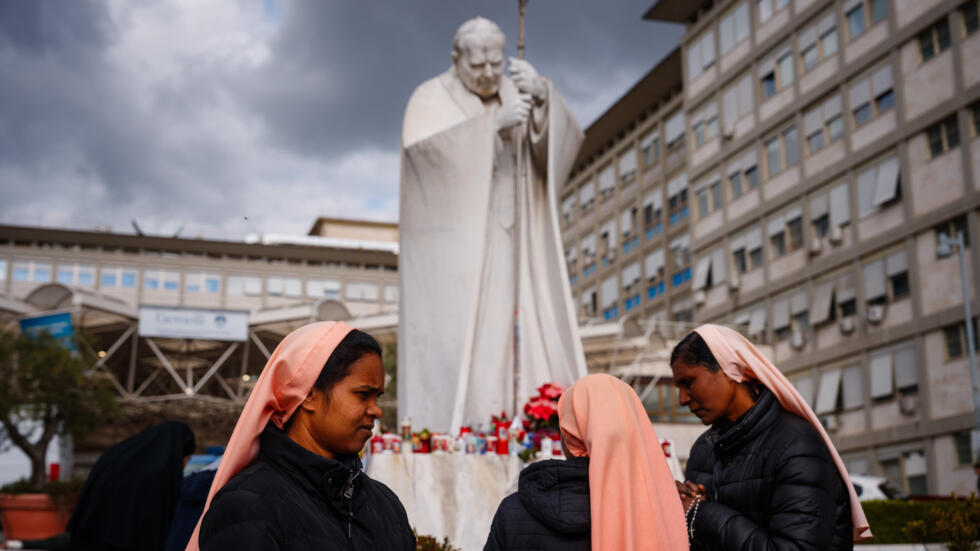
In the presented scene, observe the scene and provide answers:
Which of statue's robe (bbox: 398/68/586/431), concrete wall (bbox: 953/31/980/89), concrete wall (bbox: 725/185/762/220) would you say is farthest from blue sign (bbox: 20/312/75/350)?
concrete wall (bbox: 953/31/980/89)

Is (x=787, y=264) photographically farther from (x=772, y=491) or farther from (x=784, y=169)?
(x=772, y=491)

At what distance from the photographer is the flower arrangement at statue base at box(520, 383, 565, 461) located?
847 cm

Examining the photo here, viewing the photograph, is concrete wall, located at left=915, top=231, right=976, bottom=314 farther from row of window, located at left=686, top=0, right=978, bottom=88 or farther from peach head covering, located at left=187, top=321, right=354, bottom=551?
peach head covering, located at left=187, top=321, right=354, bottom=551

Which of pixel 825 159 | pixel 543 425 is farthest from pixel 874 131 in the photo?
pixel 543 425

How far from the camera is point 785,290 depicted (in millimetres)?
35125

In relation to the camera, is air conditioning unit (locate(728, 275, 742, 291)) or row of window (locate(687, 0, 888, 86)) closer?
row of window (locate(687, 0, 888, 86))

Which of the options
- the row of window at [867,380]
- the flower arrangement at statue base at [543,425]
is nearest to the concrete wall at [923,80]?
the row of window at [867,380]

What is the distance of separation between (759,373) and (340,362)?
1.67 metres

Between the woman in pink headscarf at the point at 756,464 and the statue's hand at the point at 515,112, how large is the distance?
6.34 metres

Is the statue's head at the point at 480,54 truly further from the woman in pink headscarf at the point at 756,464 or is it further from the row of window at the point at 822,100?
the row of window at the point at 822,100

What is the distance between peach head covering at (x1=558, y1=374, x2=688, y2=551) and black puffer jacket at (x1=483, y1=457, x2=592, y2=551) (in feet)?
0.21

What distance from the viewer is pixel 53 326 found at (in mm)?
28797

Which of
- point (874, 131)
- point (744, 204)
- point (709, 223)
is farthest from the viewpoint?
point (709, 223)

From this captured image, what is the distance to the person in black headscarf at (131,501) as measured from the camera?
4.78 m
